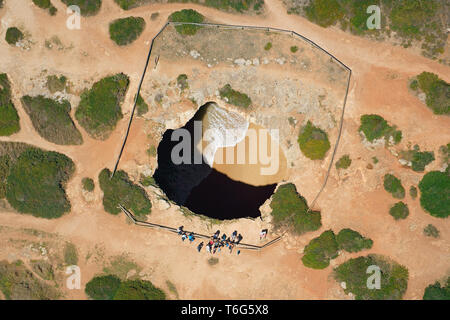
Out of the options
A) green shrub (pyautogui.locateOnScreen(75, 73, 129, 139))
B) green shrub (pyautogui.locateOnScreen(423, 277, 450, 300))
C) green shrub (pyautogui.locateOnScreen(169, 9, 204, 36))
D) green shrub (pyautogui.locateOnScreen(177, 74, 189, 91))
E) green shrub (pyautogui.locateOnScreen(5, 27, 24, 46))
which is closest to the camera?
green shrub (pyautogui.locateOnScreen(423, 277, 450, 300))

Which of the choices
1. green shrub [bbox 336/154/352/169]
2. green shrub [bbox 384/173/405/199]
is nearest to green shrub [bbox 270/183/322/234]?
green shrub [bbox 336/154/352/169]

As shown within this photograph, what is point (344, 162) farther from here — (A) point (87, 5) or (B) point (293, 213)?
(A) point (87, 5)

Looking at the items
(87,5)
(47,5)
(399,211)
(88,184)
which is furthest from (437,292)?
(47,5)

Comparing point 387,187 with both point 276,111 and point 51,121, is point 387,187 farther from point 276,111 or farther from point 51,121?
point 51,121

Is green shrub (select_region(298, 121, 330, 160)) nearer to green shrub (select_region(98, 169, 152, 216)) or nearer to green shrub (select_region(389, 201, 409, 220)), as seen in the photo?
green shrub (select_region(389, 201, 409, 220))
